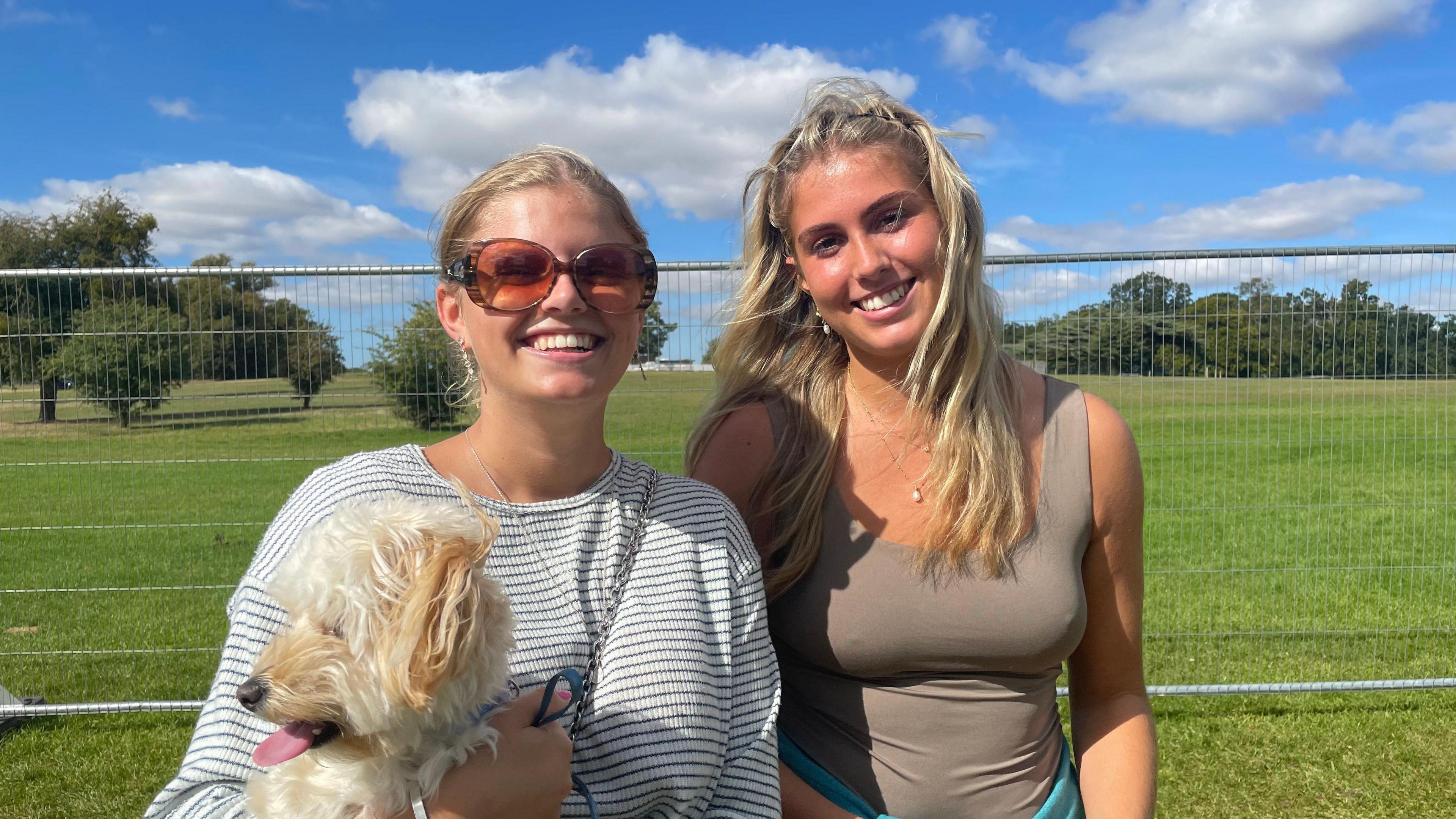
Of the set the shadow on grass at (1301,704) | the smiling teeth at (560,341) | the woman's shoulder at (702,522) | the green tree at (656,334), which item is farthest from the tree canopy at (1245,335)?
the smiling teeth at (560,341)

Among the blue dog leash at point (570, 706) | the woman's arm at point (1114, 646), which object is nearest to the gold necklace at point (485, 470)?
the blue dog leash at point (570, 706)

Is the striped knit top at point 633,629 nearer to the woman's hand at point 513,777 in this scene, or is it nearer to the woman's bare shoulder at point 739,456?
the woman's hand at point 513,777

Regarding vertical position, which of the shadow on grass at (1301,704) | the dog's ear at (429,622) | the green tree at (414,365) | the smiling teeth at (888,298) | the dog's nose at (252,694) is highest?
the smiling teeth at (888,298)

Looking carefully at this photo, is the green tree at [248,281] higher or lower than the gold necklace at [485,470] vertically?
higher

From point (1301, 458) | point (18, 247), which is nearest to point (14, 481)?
point (1301, 458)

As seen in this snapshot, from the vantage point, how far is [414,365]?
5.32 m

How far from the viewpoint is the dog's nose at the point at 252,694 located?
4.54 feet

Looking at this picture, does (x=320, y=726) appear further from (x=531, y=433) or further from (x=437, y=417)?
(x=437, y=417)

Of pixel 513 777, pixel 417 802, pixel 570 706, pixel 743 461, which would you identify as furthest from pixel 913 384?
pixel 417 802

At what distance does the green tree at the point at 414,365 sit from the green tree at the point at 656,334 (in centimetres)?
112

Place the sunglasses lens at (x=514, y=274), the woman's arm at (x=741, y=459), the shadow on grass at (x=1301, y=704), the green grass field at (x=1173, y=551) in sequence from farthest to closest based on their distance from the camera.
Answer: the shadow on grass at (x=1301, y=704)
the green grass field at (x=1173, y=551)
the woman's arm at (x=741, y=459)
the sunglasses lens at (x=514, y=274)

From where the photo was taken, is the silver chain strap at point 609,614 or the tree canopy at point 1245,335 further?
the tree canopy at point 1245,335

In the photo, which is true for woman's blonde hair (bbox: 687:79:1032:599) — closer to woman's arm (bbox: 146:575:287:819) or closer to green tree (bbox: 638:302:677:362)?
woman's arm (bbox: 146:575:287:819)

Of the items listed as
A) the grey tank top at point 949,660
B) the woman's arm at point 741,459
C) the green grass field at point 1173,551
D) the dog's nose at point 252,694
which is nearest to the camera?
the dog's nose at point 252,694
